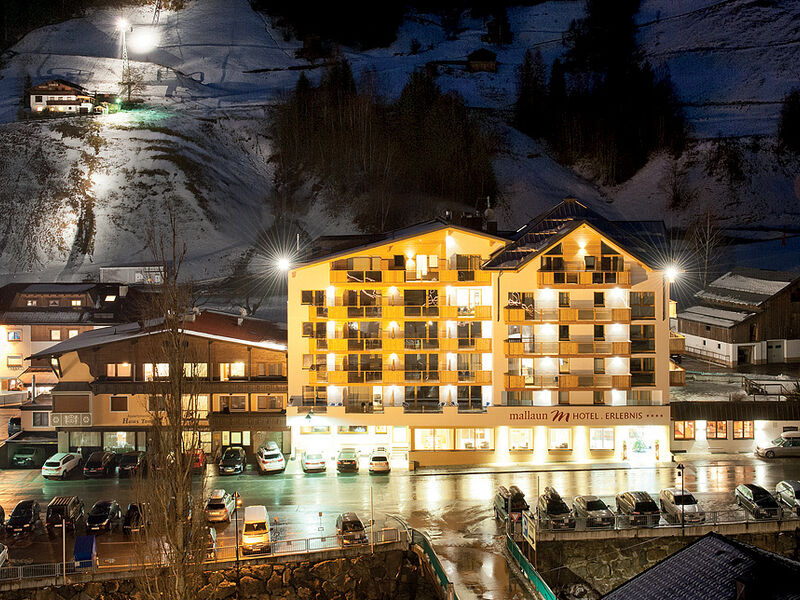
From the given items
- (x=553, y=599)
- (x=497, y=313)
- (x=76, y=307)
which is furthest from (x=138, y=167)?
(x=553, y=599)

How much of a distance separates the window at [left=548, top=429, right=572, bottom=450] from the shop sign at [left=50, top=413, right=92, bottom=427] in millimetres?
25932

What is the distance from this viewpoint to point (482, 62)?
484 ft

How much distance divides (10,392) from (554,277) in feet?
139

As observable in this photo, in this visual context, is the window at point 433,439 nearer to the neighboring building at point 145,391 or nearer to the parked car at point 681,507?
the neighboring building at point 145,391

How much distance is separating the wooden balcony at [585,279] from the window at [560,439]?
7.98 meters

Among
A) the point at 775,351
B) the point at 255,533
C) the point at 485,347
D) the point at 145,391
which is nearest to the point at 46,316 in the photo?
the point at 145,391

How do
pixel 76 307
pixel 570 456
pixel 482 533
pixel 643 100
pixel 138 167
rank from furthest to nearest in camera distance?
pixel 643 100 → pixel 138 167 → pixel 76 307 → pixel 570 456 → pixel 482 533

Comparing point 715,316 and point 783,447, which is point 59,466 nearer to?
point 783,447

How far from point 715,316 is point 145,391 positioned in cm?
4274

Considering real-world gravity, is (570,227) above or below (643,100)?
below

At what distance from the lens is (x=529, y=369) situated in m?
45.6

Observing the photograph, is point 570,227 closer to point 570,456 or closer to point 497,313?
point 497,313

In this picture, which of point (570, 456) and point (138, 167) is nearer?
point (570, 456)

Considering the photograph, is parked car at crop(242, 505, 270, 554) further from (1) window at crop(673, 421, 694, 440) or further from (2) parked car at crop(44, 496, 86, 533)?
(1) window at crop(673, 421, 694, 440)
